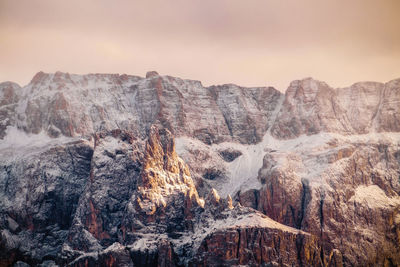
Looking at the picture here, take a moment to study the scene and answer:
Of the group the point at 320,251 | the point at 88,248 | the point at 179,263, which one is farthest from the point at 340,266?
the point at 88,248

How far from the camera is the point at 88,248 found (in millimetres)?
198500

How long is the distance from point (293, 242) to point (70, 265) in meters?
46.8

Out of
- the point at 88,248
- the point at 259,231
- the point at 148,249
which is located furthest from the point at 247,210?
the point at 88,248

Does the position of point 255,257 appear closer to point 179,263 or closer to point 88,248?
point 179,263

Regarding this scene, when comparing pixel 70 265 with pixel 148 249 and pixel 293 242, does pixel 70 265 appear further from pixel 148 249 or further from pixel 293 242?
pixel 293 242

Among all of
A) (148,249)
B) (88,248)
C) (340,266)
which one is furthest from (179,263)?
(340,266)

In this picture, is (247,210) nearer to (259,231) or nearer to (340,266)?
(259,231)

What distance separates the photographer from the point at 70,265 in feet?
643

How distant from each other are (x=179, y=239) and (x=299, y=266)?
26652 mm

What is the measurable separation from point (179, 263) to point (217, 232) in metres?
10.4

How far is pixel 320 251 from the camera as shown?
645ft

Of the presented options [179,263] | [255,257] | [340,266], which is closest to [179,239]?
[179,263]

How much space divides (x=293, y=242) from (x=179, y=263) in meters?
23.9

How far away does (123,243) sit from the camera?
648ft
